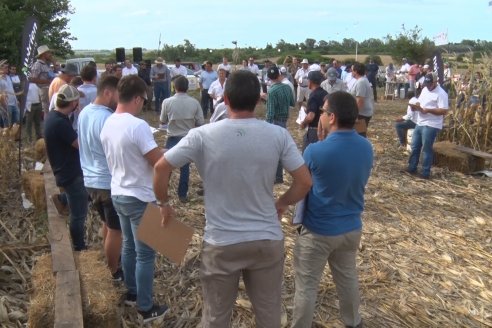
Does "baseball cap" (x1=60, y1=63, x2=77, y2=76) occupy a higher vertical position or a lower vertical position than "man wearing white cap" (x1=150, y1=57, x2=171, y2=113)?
higher

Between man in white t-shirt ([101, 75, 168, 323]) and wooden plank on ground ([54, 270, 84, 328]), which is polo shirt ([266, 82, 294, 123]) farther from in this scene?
wooden plank on ground ([54, 270, 84, 328])

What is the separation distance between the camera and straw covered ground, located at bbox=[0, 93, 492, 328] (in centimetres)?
471

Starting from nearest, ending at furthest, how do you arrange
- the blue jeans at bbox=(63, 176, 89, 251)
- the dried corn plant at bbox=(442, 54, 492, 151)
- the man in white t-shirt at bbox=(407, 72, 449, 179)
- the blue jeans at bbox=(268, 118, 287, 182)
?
the blue jeans at bbox=(63, 176, 89, 251) → the blue jeans at bbox=(268, 118, 287, 182) → the man in white t-shirt at bbox=(407, 72, 449, 179) → the dried corn plant at bbox=(442, 54, 492, 151)

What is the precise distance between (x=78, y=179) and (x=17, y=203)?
8.20ft

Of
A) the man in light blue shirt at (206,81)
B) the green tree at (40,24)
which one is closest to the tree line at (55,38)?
the green tree at (40,24)

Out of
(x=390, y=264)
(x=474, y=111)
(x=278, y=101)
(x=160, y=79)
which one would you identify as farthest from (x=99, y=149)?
(x=160, y=79)

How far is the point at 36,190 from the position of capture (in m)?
6.93

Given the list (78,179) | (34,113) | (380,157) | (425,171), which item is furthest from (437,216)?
(34,113)

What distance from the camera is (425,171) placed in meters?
9.62

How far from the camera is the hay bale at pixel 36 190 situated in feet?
22.7

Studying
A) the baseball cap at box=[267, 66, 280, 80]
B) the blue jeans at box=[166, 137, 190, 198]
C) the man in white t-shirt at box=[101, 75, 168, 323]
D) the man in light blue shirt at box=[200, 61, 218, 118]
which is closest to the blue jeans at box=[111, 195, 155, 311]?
the man in white t-shirt at box=[101, 75, 168, 323]

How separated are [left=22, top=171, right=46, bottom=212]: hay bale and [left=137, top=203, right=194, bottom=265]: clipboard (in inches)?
142

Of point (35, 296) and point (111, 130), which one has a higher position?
point (111, 130)

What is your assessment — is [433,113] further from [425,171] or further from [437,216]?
[437,216]
